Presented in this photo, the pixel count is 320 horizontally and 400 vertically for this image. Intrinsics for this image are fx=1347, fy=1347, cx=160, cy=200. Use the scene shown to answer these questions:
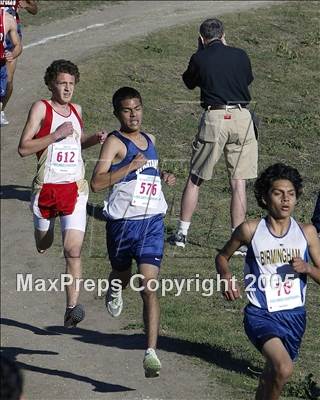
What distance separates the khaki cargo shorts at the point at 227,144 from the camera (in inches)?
507

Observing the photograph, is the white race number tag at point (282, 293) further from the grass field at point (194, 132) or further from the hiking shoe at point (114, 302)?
the hiking shoe at point (114, 302)

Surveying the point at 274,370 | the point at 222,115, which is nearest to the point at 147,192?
the point at 274,370

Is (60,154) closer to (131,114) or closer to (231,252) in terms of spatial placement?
(131,114)

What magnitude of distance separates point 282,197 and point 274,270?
470mm

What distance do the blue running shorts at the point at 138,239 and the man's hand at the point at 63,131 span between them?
79cm

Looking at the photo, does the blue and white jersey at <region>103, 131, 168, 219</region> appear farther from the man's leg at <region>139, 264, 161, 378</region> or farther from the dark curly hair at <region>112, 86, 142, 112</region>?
the man's leg at <region>139, 264, 161, 378</region>

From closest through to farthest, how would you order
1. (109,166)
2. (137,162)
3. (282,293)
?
(282,293) < (137,162) < (109,166)

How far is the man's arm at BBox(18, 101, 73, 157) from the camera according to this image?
10.5m

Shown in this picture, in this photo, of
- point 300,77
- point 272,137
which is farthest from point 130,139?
point 300,77

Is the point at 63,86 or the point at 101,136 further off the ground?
the point at 63,86

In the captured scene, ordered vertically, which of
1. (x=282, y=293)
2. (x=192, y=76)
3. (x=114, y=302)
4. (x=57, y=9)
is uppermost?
(x=57, y=9)

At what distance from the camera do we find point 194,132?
1831cm

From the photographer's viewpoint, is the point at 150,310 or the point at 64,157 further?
the point at 64,157

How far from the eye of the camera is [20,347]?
11320 millimetres
